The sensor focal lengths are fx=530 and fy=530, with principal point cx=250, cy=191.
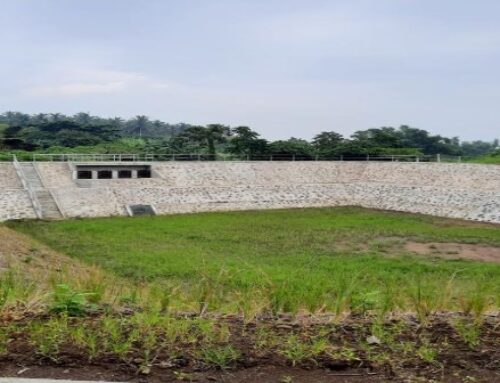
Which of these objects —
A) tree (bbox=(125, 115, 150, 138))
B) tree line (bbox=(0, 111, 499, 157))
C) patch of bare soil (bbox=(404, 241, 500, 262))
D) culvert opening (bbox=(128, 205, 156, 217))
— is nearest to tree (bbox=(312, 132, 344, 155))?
tree line (bbox=(0, 111, 499, 157))

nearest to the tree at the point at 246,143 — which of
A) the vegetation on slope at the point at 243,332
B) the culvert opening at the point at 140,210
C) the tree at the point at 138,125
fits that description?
the culvert opening at the point at 140,210

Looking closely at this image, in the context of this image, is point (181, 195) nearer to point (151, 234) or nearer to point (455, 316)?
point (151, 234)

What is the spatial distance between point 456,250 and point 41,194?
23669mm

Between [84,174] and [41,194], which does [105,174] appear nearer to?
[84,174]

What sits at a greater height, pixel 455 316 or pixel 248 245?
pixel 455 316

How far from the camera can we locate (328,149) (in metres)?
50.9

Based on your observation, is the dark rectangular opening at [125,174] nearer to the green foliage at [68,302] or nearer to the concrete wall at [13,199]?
the concrete wall at [13,199]

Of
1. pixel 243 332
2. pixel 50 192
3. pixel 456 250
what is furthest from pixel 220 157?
pixel 243 332

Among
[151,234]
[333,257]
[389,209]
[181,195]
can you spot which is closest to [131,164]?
[181,195]

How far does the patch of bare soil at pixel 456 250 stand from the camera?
19.5m

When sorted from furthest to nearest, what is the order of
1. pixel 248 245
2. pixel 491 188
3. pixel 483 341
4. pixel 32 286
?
1. pixel 491 188
2. pixel 248 245
3. pixel 32 286
4. pixel 483 341

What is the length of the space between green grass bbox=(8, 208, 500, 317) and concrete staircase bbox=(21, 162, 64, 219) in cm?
256

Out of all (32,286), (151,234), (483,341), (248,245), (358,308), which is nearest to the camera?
(483,341)

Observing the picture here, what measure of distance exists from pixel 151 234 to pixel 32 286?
1864 centimetres
